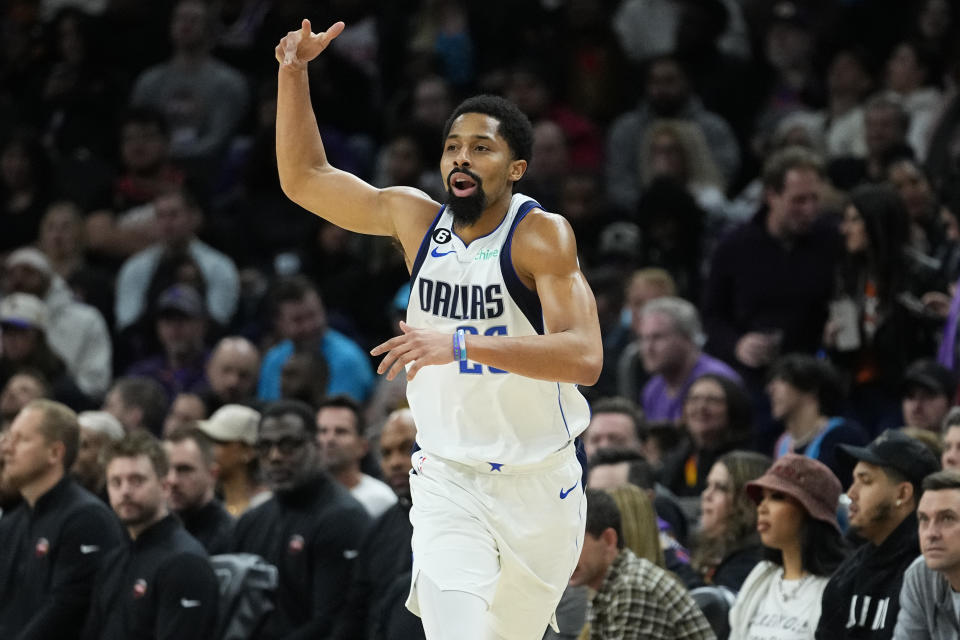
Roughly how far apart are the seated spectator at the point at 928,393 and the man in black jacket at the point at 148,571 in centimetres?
367

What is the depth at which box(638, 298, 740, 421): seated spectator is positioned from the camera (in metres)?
9.94

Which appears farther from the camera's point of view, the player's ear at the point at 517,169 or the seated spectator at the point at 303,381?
the seated spectator at the point at 303,381

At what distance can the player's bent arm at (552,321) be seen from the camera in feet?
15.9

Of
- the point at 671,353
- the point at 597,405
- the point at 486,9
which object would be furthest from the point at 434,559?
the point at 486,9

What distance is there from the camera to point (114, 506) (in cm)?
830

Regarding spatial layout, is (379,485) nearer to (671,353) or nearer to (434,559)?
(671,353)

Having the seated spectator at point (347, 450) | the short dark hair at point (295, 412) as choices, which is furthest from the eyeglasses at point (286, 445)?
the seated spectator at point (347, 450)

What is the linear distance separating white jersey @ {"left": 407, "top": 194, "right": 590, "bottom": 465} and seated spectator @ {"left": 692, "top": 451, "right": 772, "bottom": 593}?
271cm

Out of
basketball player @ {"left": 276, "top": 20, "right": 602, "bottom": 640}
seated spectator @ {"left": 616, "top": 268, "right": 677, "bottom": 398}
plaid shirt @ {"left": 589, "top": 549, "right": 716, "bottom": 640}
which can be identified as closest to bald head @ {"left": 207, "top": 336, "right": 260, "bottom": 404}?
seated spectator @ {"left": 616, "top": 268, "right": 677, "bottom": 398}

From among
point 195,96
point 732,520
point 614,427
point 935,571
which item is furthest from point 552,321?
point 195,96

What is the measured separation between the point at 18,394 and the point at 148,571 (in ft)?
10.3

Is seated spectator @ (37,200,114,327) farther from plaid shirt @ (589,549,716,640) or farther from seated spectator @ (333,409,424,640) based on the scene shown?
plaid shirt @ (589,549,716,640)

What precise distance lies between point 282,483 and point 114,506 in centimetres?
91

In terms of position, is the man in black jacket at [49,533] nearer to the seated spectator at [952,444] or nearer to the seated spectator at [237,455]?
the seated spectator at [237,455]
